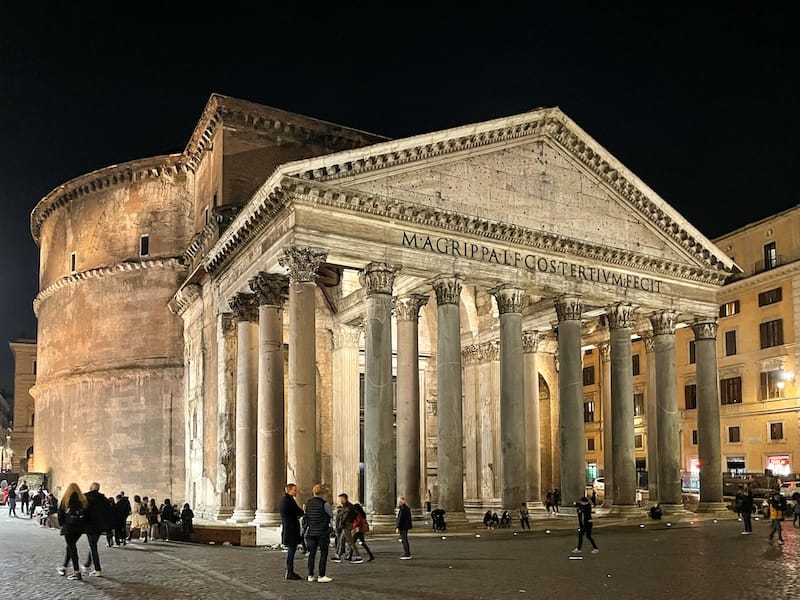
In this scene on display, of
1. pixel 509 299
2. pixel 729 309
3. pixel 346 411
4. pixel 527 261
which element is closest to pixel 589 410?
pixel 729 309

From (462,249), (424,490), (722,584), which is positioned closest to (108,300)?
(424,490)

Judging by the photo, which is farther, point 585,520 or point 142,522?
point 142,522

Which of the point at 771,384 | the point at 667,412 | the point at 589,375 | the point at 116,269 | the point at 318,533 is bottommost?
the point at 318,533

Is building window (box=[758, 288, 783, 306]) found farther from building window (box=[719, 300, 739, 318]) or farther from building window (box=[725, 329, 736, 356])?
building window (box=[725, 329, 736, 356])

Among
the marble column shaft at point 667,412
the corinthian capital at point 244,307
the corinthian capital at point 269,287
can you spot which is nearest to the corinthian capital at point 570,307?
the marble column shaft at point 667,412

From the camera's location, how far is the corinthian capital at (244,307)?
2331cm

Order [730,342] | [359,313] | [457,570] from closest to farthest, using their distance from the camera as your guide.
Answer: [457,570]
[359,313]
[730,342]

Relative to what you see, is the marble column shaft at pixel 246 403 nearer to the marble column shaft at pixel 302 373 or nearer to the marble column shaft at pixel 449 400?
the marble column shaft at pixel 302 373

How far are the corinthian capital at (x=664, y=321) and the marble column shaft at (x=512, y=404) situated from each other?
18.4 feet

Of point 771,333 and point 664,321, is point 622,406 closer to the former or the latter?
point 664,321

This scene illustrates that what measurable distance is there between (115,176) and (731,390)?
26476mm

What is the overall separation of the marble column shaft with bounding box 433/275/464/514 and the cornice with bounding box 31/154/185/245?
13120 millimetres

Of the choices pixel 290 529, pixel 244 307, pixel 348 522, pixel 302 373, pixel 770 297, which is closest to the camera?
pixel 290 529

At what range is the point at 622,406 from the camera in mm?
25000
